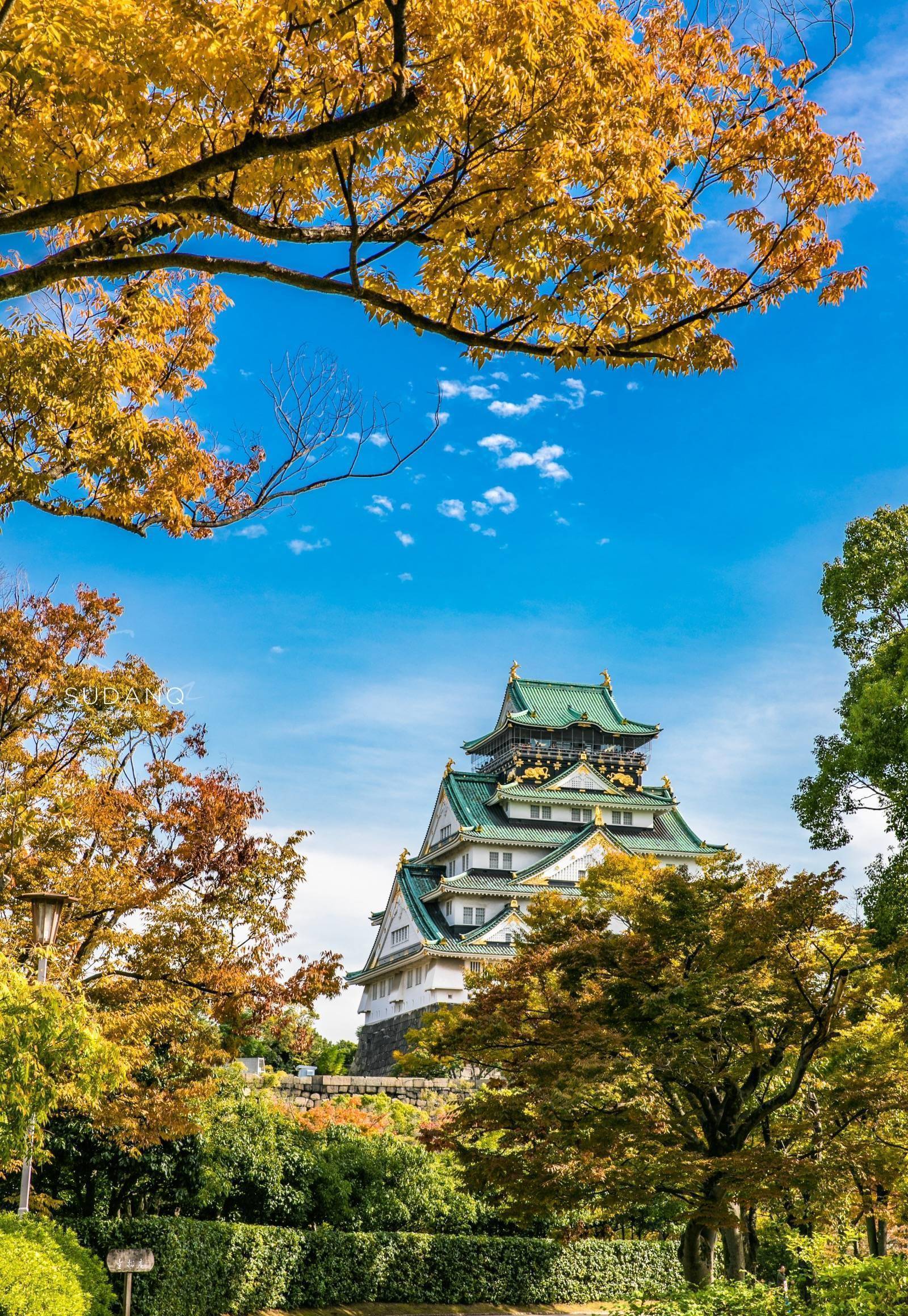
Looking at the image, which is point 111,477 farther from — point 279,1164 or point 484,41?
point 279,1164

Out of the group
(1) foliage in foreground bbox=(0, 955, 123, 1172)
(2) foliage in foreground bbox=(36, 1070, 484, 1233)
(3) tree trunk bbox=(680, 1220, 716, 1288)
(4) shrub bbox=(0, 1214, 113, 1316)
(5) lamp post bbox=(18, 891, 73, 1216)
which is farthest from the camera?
(2) foliage in foreground bbox=(36, 1070, 484, 1233)

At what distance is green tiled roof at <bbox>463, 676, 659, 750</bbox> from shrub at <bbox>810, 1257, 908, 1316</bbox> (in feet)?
112

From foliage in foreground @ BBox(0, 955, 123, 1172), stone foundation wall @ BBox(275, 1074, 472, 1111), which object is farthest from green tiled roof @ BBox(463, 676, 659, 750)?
foliage in foreground @ BBox(0, 955, 123, 1172)

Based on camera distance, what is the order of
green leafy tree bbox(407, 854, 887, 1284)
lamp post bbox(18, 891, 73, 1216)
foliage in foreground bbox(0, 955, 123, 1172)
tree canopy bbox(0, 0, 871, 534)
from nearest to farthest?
tree canopy bbox(0, 0, 871, 534)
foliage in foreground bbox(0, 955, 123, 1172)
lamp post bbox(18, 891, 73, 1216)
green leafy tree bbox(407, 854, 887, 1284)

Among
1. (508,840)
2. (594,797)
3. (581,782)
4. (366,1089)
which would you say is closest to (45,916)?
(366,1089)

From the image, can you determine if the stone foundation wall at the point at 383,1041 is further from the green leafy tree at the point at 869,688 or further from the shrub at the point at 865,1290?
the shrub at the point at 865,1290

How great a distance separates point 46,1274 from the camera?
432 inches

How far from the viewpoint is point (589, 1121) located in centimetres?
1220

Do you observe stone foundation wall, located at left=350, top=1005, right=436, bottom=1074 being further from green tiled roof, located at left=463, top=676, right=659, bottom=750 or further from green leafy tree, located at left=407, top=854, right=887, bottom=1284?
green leafy tree, located at left=407, top=854, right=887, bottom=1284

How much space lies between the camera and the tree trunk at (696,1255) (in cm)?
1302

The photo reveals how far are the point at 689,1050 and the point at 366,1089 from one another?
51.0 feet

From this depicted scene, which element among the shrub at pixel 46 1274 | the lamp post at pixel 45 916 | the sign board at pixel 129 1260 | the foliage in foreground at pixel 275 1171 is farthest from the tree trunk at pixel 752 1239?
the lamp post at pixel 45 916

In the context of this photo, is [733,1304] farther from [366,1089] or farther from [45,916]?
[366,1089]

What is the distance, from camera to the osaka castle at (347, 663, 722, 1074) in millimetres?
38156
